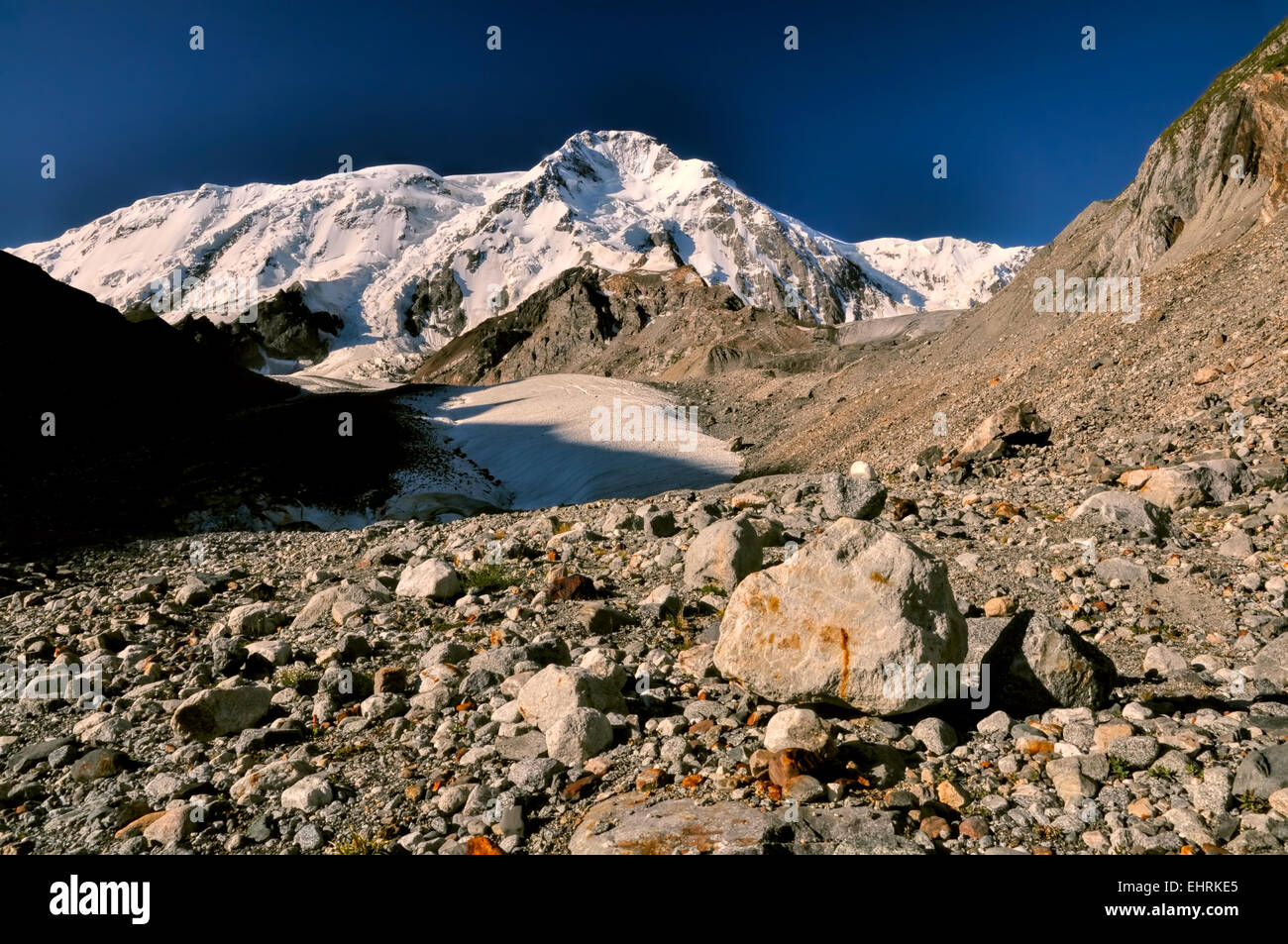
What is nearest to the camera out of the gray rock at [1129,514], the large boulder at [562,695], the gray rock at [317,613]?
the large boulder at [562,695]

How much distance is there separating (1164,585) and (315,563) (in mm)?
12003

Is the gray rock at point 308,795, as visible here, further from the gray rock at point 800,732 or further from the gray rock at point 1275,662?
the gray rock at point 1275,662

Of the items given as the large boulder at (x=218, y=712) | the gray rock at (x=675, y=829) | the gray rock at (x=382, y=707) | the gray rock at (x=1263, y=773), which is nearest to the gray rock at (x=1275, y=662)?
the gray rock at (x=1263, y=773)

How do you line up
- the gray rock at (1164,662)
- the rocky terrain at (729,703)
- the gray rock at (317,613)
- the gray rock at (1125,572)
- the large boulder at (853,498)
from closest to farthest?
the rocky terrain at (729,703)
the gray rock at (1164,662)
the gray rock at (1125,572)
the gray rock at (317,613)
the large boulder at (853,498)

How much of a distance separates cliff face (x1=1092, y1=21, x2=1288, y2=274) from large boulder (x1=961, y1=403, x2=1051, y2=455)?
13.5 meters

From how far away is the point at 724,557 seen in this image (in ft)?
25.8

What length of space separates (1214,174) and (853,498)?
2709 cm

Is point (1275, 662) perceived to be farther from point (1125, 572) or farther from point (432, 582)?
point (432, 582)

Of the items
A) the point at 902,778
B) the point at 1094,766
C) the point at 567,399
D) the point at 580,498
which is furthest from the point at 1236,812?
the point at 567,399

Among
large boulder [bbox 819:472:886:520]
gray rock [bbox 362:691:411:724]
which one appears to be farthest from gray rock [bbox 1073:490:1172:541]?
gray rock [bbox 362:691:411:724]

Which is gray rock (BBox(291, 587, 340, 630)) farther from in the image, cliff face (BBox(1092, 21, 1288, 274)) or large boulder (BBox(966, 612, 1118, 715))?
cliff face (BBox(1092, 21, 1288, 274))

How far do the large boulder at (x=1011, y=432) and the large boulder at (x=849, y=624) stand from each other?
1007cm

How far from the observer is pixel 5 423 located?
26.1m

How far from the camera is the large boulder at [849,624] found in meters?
4.49
